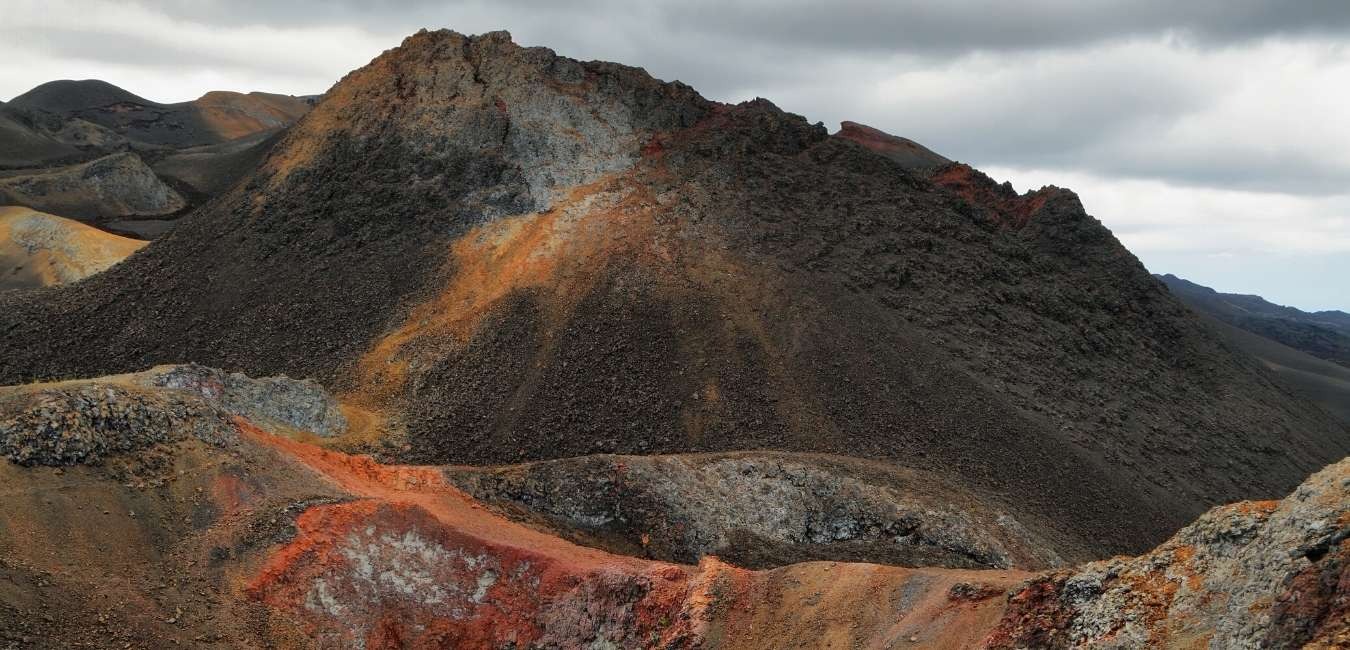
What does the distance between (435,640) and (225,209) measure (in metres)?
34.4

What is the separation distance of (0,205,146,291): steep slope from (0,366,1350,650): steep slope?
36226mm

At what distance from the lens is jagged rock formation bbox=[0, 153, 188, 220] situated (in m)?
66.6

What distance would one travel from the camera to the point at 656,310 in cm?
3603

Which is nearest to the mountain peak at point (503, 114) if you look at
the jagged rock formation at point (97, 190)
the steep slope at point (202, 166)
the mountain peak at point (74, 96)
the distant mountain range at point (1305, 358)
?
the jagged rock formation at point (97, 190)

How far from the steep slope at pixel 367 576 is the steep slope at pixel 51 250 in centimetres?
3623

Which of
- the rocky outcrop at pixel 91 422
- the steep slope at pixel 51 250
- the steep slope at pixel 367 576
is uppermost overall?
the steep slope at pixel 51 250

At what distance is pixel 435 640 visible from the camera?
749 inches

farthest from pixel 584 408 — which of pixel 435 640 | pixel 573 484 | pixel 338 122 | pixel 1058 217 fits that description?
pixel 1058 217

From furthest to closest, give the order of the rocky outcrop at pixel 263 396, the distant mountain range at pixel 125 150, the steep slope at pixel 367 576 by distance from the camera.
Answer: the distant mountain range at pixel 125 150, the rocky outcrop at pixel 263 396, the steep slope at pixel 367 576

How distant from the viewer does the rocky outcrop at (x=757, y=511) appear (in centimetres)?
2469

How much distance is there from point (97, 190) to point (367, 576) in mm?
62632

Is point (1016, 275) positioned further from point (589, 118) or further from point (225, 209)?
point (225, 209)

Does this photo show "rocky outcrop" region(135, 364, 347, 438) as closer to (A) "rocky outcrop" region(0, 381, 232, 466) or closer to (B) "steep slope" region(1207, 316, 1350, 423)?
(A) "rocky outcrop" region(0, 381, 232, 466)

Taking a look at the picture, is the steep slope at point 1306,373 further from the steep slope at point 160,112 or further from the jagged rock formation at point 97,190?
the steep slope at point 160,112
